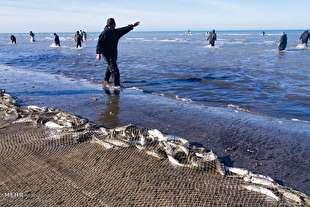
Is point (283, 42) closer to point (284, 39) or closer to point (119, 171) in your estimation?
point (284, 39)

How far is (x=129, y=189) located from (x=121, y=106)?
18.3ft

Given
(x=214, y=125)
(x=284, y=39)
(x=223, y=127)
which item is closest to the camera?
(x=223, y=127)

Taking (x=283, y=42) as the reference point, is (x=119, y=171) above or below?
below

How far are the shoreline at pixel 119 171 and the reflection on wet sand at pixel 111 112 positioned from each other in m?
1.11

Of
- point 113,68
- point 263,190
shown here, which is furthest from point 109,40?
point 263,190

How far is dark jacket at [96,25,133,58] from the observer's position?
Answer: 42.1ft

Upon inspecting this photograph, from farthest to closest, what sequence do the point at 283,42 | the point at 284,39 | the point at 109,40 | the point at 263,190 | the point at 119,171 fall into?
the point at 283,42 < the point at 284,39 < the point at 109,40 < the point at 119,171 < the point at 263,190

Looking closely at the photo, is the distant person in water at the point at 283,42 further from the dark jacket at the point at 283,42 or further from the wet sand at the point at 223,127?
the wet sand at the point at 223,127

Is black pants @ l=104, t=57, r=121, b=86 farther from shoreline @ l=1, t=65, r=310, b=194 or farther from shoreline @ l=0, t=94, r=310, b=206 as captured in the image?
shoreline @ l=0, t=94, r=310, b=206

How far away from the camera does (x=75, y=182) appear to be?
495 cm

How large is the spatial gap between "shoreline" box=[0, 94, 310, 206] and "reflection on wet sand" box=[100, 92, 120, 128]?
111 cm

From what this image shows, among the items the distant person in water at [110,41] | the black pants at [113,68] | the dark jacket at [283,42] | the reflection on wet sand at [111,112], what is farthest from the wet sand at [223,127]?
the dark jacket at [283,42]

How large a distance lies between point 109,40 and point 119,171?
8.27 meters

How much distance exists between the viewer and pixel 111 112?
31.0 ft
